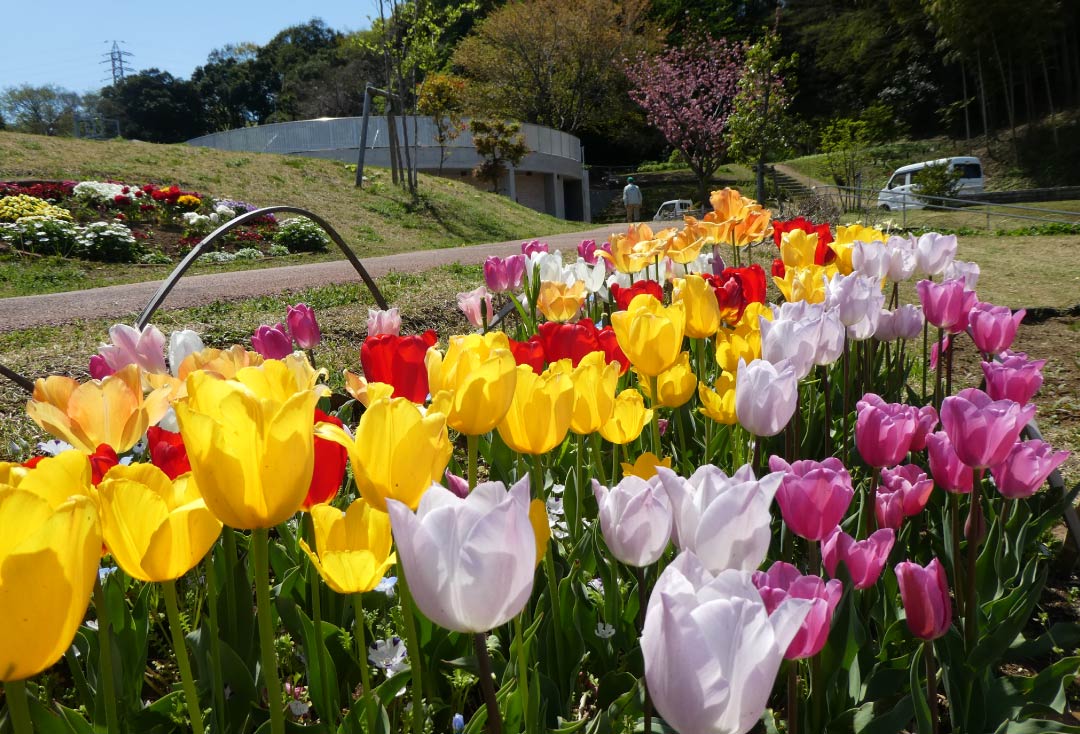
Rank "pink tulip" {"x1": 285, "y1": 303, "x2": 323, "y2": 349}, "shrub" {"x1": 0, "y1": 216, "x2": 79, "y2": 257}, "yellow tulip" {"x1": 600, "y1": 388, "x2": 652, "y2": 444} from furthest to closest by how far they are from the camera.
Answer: "shrub" {"x1": 0, "y1": 216, "x2": 79, "y2": 257} → "pink tulip" {"x1": 285, "y1": 303, "x2": 323, "y2": 349} → "yellow tulip" {"x1": 600, "y1": 388, "x2": 652, "y2": 444}

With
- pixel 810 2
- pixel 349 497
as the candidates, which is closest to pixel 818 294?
pixel 349 497

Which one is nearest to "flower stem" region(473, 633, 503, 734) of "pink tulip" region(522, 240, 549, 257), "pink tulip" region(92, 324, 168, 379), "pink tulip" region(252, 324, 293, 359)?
"pink tulip" region(92, 324, 168, 379)

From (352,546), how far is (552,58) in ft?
123

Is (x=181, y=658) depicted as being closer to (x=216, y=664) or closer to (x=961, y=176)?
(x=216, y=664)

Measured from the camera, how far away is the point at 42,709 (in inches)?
35.5

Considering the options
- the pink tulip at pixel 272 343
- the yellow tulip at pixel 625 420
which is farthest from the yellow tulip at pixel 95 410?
the yellow tulip at pixel 625 420

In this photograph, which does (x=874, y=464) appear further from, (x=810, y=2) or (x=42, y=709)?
(x=810, y=2)

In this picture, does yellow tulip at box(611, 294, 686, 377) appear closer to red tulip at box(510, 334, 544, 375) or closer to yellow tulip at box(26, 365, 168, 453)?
red tulip at box(510, 334, 544, 375)

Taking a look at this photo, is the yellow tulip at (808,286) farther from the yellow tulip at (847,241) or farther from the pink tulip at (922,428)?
the pink tulip at (922,428)

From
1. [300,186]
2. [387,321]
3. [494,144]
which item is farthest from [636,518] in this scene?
[494,144]

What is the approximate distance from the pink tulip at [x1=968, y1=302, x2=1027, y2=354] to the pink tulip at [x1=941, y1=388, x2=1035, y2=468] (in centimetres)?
84

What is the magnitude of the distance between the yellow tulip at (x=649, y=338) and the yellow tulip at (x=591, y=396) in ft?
0.72

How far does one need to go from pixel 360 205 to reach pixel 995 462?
16.2m

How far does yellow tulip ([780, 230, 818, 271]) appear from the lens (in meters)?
2.77
